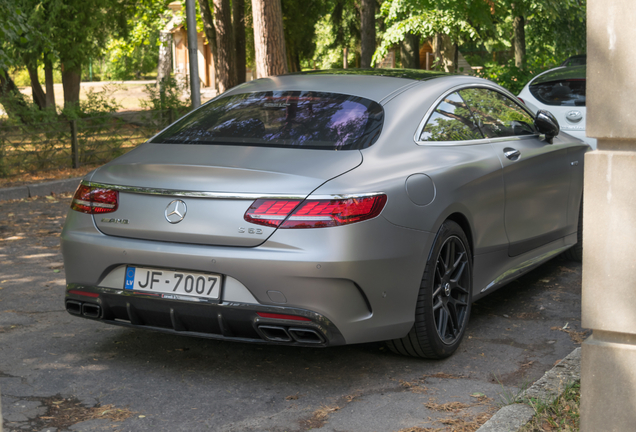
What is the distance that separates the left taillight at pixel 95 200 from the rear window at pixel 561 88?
724 centimetres

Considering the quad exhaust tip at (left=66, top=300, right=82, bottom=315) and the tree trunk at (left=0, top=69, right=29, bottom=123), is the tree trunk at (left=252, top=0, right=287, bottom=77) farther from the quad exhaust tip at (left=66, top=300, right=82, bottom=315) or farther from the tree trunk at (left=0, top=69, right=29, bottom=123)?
the quad exhaust tip at (left=66, top=300, right=82, bottom=315)

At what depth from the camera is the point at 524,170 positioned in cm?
495

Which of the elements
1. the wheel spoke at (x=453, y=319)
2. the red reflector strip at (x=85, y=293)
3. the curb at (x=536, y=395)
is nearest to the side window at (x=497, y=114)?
the wheel spoke at (x=453, y=319)

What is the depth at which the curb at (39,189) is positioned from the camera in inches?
403

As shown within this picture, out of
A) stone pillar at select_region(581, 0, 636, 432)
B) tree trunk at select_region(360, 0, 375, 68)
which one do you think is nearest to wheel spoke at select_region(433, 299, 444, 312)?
stone pillar at select_region(581, 0, 636, 432)

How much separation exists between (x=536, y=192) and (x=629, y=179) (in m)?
2.53

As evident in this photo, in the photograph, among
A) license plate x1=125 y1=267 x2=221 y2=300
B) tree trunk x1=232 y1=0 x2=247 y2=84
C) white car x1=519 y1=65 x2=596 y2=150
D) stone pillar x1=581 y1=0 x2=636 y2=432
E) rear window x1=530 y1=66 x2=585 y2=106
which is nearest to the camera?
stone pillar x1=581 y1=0 x2=636 y2=432

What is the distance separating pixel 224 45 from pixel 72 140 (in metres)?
7.99

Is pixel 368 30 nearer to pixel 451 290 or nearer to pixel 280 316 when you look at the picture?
pixel 451 290

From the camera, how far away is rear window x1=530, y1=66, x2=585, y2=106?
9609mm

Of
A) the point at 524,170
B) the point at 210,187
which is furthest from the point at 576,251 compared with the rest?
the point at 210,187

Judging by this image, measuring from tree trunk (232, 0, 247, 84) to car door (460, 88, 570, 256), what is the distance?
17.6 m

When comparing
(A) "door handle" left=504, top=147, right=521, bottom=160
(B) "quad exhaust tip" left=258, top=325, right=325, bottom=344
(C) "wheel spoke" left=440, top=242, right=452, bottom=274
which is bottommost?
(B) "quad exhaust tip" left=258, top=325, right=325, bottom=344

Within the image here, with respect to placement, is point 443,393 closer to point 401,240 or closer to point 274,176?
point 401,240
